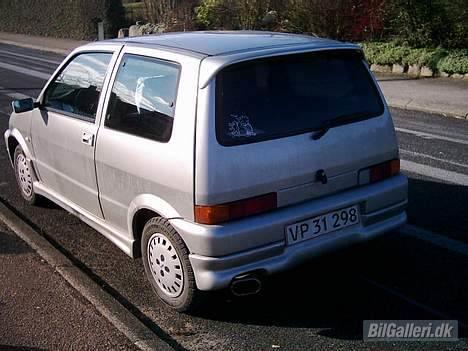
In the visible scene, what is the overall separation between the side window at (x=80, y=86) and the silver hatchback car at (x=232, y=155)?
19 mm

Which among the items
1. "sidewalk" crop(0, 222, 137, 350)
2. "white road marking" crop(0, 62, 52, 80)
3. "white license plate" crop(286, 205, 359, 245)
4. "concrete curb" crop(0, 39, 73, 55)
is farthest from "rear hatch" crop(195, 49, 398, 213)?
"concrete curb" crop(0, 39, 73, 55)

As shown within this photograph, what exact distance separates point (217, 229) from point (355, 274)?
1374 mm

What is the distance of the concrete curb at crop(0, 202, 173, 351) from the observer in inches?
140

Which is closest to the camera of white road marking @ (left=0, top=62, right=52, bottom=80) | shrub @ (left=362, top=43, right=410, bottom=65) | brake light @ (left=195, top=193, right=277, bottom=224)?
brake light @ (left=195, top=193, right=277, bottom=224)

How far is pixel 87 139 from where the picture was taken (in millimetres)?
4461

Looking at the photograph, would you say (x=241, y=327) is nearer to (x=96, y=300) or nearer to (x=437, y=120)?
(x=96, y=300)

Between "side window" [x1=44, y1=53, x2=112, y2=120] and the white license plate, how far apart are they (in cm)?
177

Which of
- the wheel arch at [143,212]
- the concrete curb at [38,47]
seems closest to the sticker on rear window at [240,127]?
the wheel arch at [143,212]

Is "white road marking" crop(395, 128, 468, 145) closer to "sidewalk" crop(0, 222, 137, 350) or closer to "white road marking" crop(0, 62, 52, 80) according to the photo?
"sidewalk" crop(0, 222, 137, 350)

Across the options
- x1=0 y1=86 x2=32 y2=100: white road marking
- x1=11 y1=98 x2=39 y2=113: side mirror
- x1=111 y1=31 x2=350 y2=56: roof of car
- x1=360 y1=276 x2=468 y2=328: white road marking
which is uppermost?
x1=111 y1=31 x2=350 y2=56: roof of car

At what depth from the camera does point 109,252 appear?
4934 millimetres

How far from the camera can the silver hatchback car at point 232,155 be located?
3533mm

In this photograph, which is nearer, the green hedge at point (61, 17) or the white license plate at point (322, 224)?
the white license plate at point (322, 224)

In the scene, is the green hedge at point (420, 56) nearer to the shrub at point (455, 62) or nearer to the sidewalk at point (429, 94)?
the shrub at point (455, 62)
